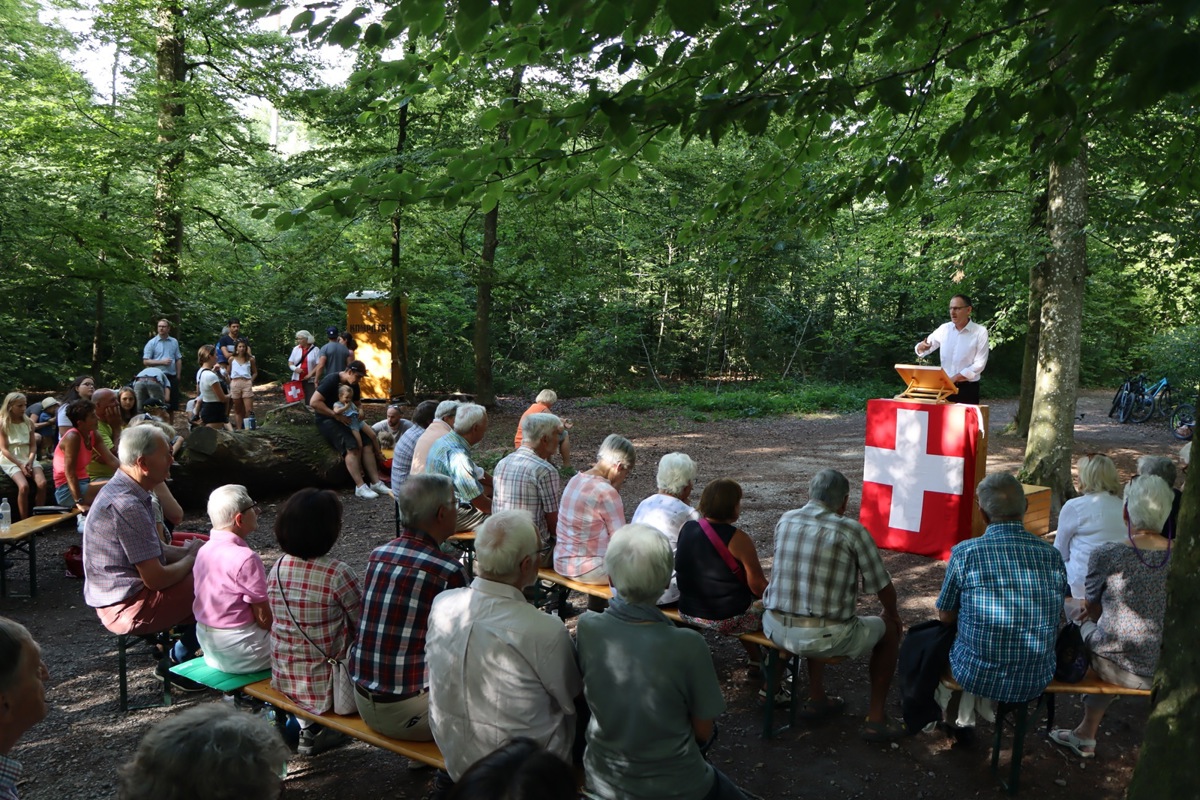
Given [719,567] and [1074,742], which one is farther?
[719,567]

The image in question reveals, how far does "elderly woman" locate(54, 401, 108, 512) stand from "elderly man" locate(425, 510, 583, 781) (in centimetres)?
479

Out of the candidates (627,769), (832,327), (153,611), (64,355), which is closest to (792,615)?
(627,769)

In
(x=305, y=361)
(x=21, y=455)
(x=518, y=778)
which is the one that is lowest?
(x=21, y=455)

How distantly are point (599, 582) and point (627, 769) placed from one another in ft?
6.77

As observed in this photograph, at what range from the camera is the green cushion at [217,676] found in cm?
363

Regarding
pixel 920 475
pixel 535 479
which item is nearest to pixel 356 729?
pixel 535 479

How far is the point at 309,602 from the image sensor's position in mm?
3352

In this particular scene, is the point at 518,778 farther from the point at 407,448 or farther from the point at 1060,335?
the point at 1060,335

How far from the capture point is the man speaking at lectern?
24.5 feet

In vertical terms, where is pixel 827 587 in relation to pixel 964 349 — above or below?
below

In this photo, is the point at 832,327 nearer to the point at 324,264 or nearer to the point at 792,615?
the point at 324,264

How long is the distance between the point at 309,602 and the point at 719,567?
183 cm

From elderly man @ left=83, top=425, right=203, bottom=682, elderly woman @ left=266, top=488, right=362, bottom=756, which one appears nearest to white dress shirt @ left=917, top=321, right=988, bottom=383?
elderly woman @ left=266, top=488, right=362, bottom=756

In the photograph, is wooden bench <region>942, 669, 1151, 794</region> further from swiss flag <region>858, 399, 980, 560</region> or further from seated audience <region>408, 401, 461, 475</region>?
seated audience <region>408, 401, 461, 475</region>
